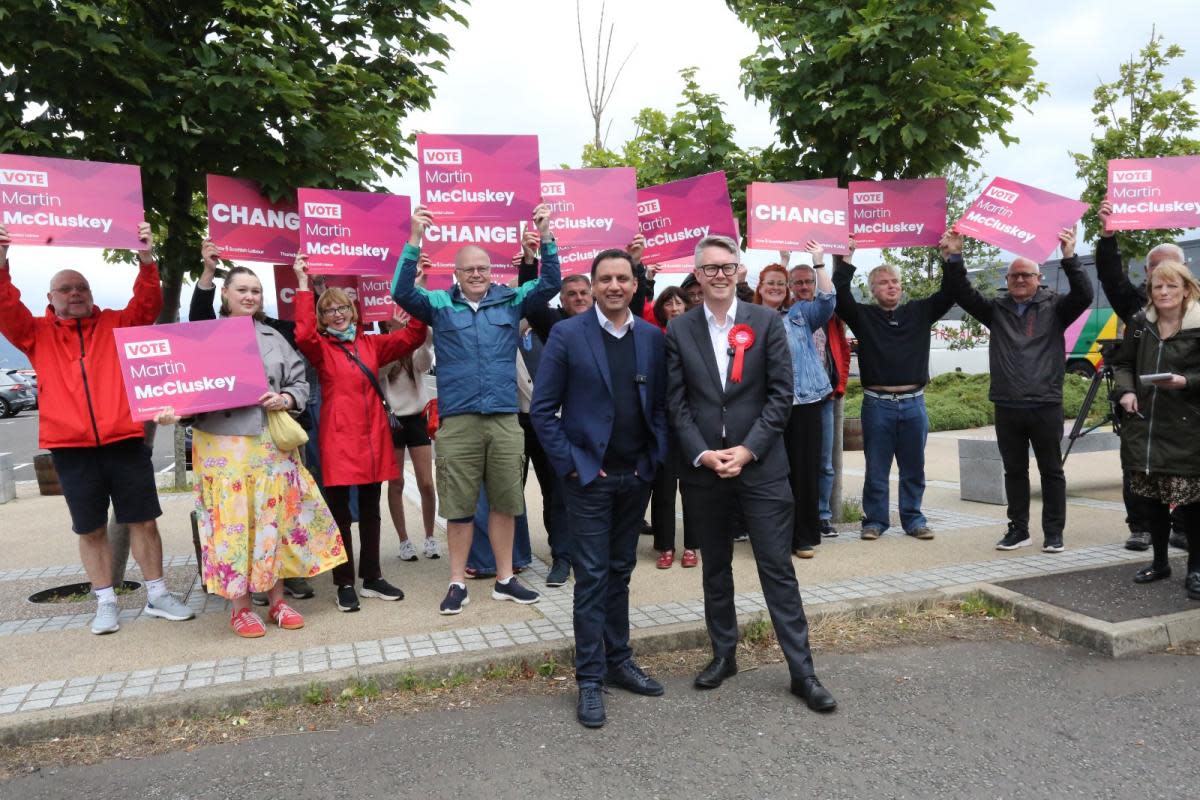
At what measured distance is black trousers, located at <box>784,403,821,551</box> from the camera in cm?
634

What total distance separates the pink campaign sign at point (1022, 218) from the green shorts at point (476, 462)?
382 centimetres

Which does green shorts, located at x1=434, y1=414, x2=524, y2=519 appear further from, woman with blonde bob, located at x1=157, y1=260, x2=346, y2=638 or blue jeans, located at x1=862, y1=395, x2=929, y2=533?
blue jeans, located at x1=862, y1=395, x2=929, y2=533

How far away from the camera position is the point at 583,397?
4000 millimetres

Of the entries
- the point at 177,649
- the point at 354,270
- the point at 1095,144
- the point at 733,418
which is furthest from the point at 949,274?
the point at 1095,144

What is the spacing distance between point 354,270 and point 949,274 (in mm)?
4475

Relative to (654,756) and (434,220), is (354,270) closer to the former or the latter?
(434,220)

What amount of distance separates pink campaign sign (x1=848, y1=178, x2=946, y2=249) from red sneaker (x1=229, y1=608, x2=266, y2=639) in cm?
517

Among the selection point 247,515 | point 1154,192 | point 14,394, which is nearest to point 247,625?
point 247,515

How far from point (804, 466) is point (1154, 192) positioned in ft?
11.2

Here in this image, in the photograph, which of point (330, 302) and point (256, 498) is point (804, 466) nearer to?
point (330, 302)

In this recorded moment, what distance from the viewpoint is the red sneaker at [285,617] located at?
16.4ft

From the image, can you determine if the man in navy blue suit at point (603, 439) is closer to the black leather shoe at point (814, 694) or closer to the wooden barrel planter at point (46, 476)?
the black leather shoe at point (814, 694)

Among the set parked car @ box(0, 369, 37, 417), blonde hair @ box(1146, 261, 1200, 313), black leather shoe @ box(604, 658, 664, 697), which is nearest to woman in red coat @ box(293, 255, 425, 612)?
black leather shoe @ box(604, 658, 664, 697)

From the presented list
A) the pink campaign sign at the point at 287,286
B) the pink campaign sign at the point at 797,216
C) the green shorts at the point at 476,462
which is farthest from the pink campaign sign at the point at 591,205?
the green shorts at the point at 476,462
